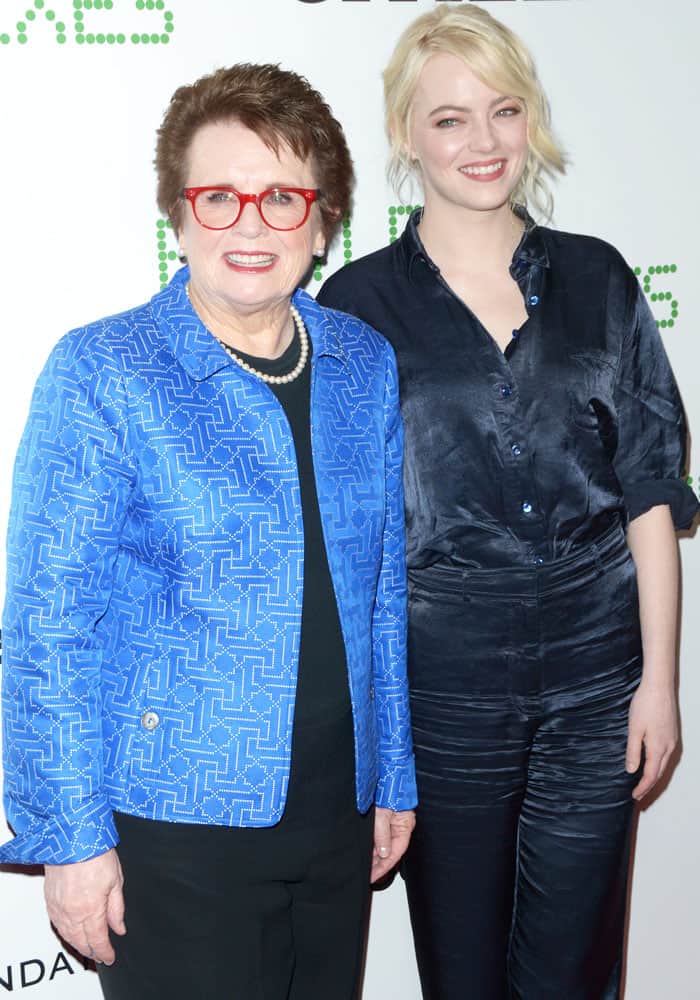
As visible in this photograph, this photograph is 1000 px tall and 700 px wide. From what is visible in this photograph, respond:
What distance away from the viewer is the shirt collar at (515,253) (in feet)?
5.83

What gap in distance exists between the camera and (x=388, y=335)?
68.5 inches

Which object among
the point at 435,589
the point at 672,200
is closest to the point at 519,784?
the point at 435,589

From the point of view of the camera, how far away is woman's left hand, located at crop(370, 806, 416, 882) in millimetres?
1717

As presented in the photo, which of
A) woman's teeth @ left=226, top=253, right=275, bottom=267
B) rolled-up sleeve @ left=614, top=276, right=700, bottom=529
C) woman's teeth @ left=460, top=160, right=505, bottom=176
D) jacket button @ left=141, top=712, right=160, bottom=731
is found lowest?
jacket button @ left=141, top=712, right=160, bottom=731

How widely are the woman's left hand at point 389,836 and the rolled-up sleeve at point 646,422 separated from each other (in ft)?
1.97

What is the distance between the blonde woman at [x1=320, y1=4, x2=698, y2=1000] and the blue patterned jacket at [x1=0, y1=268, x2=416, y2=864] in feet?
1.11

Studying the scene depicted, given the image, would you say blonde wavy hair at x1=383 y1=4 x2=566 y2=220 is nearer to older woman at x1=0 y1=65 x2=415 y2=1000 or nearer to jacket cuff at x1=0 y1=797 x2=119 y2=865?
older woman at x1=0 y1=65 x2=415 y2=1000

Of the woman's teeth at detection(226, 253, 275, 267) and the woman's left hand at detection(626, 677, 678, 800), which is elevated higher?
the woman's teeth at detection(226, 253, 275, 267)

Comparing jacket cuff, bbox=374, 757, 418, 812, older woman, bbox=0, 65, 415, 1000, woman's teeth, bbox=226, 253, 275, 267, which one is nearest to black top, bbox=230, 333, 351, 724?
older woman, bbox=0, 65, 415, 1000

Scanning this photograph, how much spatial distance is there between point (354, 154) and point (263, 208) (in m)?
0.55

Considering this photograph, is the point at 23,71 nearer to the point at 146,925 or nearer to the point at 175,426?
the point at 175,426

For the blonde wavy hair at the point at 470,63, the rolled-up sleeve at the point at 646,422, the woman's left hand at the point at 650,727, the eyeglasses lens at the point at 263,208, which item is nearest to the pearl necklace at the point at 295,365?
the eyeglasses lens at the point at 263,208

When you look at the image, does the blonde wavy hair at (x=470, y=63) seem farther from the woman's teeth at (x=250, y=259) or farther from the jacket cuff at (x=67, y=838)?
the jacket cuff at (x=67, y=838)

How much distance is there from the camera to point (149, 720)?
139cm
